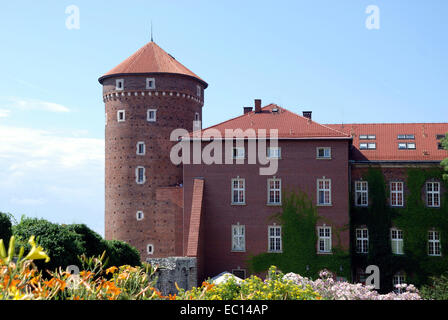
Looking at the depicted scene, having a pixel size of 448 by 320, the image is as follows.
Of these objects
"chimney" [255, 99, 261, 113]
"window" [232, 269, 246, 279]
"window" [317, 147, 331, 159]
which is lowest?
"window" [232, 269, 246, 279]

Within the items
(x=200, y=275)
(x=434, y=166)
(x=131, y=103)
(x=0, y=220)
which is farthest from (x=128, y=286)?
(x=131, y=103)

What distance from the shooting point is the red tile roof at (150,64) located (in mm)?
46406

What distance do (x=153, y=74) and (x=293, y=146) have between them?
1413cm

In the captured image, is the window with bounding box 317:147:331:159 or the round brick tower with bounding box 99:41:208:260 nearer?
the window with bounding box 317:147:331:159

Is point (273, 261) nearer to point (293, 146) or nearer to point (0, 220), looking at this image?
point (293, 146)

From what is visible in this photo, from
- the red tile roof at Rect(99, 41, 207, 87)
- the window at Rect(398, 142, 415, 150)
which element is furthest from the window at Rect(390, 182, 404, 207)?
the red tile roof at Rect(99, 41, 207, 87)

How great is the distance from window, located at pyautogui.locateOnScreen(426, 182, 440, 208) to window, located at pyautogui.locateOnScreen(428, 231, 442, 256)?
194 cm

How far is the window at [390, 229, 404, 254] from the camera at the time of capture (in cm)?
3891

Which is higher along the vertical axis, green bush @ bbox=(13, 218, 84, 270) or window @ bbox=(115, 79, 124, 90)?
window @ bbox=(115, 79, 124, 90)

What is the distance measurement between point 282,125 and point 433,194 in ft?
38.0

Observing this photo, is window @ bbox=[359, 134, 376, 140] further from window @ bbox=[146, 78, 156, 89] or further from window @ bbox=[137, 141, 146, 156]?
window @ bbox=[137, 141, 146, 156]

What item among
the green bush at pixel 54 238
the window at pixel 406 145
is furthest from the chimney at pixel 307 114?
Result: the green bush at pixel 54 238

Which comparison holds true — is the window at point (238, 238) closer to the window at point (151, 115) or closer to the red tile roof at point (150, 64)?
the window at point (151, 115)

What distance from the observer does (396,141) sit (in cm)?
4250
